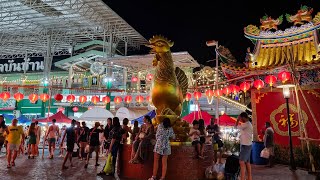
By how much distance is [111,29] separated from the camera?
2734 cm

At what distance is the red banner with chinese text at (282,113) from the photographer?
41.0 ft

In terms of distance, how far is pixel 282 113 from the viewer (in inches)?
518

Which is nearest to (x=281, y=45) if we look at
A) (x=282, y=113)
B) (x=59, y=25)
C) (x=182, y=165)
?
(x=282, y=113)

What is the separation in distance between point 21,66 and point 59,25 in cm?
1179

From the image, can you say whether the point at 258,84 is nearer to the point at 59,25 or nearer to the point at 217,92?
the point at 217,92

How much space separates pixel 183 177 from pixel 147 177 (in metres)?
0.91

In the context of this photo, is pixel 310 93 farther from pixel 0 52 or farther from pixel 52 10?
pixel 0 52

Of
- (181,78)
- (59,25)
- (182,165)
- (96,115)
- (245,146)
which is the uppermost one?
(59,25)

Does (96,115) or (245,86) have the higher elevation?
(245,86)

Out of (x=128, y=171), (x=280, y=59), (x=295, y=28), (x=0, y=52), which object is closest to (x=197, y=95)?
(x=280, y=59)

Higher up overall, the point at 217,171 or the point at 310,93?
the point at 310,93

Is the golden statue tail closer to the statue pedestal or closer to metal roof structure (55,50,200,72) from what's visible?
the statue pedestal

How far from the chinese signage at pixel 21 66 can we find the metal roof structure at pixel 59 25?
1.77 meters

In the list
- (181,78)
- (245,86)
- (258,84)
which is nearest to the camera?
(181,78)
